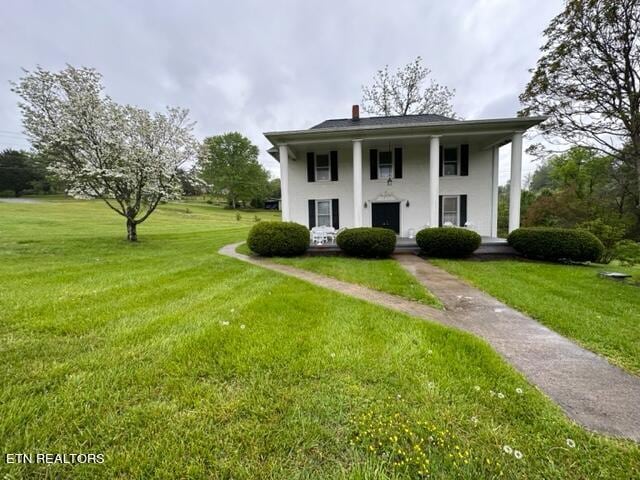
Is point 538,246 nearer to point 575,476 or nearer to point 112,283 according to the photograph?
point 575,476

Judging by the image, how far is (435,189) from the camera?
35.1 ft

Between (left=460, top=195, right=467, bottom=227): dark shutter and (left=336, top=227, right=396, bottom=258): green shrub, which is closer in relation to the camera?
(left=336, top=227, right=396, bottom=258): green shrub

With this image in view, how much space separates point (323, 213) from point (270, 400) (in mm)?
11089

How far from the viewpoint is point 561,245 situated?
855cm

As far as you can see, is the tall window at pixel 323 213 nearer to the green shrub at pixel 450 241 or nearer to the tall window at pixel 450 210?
the green shrub at pixel 450 241

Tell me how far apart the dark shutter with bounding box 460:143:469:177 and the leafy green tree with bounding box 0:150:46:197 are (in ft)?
198

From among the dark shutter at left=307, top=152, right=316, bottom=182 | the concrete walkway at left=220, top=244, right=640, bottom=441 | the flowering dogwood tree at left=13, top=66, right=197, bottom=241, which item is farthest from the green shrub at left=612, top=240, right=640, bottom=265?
the flowering dogwood tree at left=13, top=66, right=197, bottom=241

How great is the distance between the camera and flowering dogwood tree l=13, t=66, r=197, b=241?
392 inches

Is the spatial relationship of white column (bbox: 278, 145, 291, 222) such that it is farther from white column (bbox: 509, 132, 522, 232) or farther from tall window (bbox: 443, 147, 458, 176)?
white column (bbox: 509, 132, 522, 232)

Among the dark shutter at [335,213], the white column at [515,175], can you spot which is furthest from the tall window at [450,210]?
the dark shutter at [335,213]

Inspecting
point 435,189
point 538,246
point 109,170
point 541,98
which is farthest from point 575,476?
point 541,98

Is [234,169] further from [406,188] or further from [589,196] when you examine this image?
[589,196]

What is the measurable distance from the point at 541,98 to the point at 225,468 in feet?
66.6

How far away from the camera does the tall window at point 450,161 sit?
12453 mm
